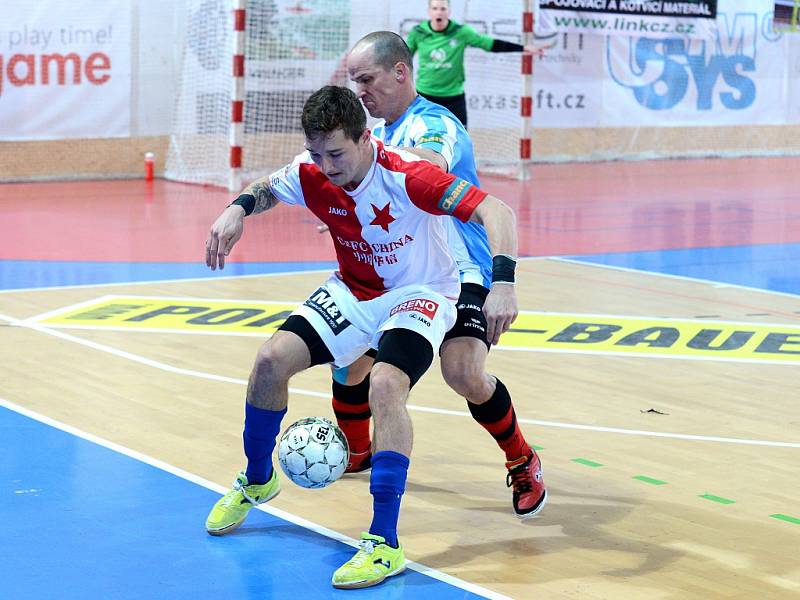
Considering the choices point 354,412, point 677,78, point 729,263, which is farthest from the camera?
point 677,78

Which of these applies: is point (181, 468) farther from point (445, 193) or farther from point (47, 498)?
point (445, 193)

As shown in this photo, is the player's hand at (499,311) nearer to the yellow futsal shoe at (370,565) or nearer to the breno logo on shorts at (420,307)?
the breno logo on shorts at (420,307)

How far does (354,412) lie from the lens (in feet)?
19.6

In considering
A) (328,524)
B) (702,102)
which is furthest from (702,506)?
(702,102)

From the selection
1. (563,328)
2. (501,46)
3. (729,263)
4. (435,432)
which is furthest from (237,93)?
(435,432)

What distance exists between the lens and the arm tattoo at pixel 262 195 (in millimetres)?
5320

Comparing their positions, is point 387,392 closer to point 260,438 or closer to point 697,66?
point 260,438

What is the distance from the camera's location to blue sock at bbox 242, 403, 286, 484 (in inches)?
202

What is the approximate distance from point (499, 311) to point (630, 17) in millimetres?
17831

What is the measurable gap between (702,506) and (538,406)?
167 cm

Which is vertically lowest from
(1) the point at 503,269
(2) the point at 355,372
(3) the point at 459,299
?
(2) the point at 355,372

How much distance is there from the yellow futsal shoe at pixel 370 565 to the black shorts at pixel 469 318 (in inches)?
37.9

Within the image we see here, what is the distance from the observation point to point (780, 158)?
78.2 feet

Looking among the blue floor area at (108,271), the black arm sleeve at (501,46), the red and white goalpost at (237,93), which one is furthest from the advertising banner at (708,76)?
the blue floor area at (108,271)
